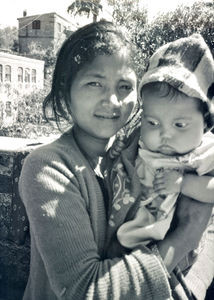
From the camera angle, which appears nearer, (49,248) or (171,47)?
(49,248)

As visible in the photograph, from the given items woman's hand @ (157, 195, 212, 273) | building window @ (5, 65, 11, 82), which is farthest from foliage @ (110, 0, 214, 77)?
building window @ (5, 65, 11, 82)

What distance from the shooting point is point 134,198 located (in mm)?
1646

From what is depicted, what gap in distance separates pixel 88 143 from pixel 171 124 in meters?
0.43

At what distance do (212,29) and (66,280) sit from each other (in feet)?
40.1

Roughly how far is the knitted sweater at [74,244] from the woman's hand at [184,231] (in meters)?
0.14

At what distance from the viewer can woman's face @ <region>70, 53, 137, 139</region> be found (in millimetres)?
1691

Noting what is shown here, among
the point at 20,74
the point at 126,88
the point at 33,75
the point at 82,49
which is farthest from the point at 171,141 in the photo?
the point at 33,75

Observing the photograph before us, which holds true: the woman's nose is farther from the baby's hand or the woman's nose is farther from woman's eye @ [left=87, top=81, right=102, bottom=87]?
the baby's hand

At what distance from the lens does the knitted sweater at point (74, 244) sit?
1.30m

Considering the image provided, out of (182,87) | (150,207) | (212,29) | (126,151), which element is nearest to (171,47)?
(182,87)

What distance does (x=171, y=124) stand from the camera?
176cm

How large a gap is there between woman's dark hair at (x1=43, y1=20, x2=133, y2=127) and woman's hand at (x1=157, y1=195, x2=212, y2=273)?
797 mm

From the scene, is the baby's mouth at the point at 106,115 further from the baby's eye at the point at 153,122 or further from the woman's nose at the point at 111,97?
the baby's eye at the point at 153,122

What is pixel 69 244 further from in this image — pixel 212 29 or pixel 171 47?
pixel 212 29
